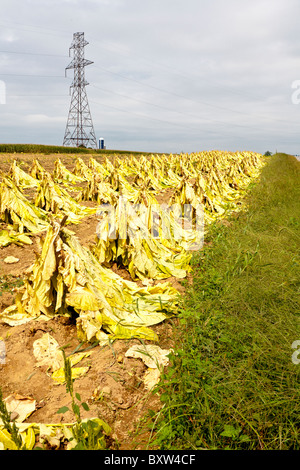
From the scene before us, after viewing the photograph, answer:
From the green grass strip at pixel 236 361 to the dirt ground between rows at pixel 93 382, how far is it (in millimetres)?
152

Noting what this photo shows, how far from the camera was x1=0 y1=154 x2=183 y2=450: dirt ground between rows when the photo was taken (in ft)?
5.74

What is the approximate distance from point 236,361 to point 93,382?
37.2 inches

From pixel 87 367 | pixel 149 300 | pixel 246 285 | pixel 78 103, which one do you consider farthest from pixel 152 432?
pixel 78 103

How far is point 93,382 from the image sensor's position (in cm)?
202

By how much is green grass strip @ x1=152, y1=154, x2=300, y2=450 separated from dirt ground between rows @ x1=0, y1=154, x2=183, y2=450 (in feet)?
0.50

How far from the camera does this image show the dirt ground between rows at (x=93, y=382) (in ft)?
5.74

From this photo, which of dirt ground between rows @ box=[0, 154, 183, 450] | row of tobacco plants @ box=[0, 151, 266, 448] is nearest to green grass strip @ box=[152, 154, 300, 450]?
dirt ground between rows @ box=[0, 154, 183, 450]
